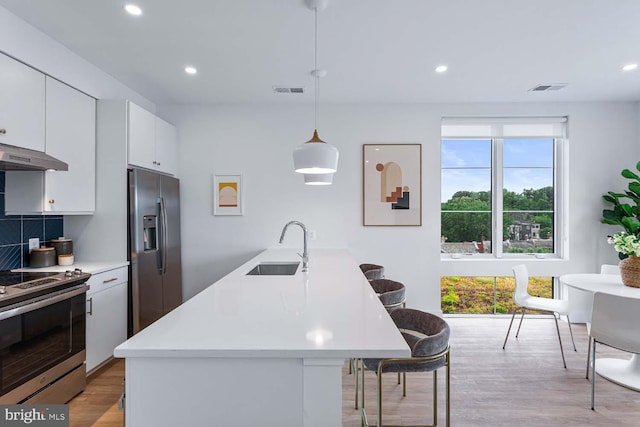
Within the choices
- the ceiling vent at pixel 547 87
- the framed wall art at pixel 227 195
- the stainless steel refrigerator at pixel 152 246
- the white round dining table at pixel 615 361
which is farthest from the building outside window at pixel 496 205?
the stainless steel refrigerator at pixel 152 246

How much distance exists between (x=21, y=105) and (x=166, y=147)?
5.25ft

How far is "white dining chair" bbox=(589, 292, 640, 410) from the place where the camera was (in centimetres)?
219

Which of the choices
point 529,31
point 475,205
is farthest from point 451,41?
point 475,205

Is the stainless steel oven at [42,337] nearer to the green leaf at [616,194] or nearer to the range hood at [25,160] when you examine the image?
the range hood at [25,160]

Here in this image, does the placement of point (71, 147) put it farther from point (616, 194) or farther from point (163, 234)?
point (616, 194)

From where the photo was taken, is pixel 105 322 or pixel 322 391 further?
pixel 105 322

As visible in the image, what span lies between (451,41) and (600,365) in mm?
2738

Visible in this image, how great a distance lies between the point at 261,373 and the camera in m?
1.19

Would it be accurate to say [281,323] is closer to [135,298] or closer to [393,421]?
[393,421]

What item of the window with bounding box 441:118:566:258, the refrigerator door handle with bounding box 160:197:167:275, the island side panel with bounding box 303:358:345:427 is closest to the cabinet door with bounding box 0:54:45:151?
the refrigerator door handle with bounding box 160:197:167:275

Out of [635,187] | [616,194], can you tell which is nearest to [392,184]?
[616,194]

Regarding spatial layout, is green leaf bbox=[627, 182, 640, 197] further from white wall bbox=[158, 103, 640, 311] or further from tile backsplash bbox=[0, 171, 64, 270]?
tile backsplash bbox=[0, 171, 64, 270]

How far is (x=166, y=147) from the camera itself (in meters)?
3.90

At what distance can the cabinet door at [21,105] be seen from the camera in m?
2.21
